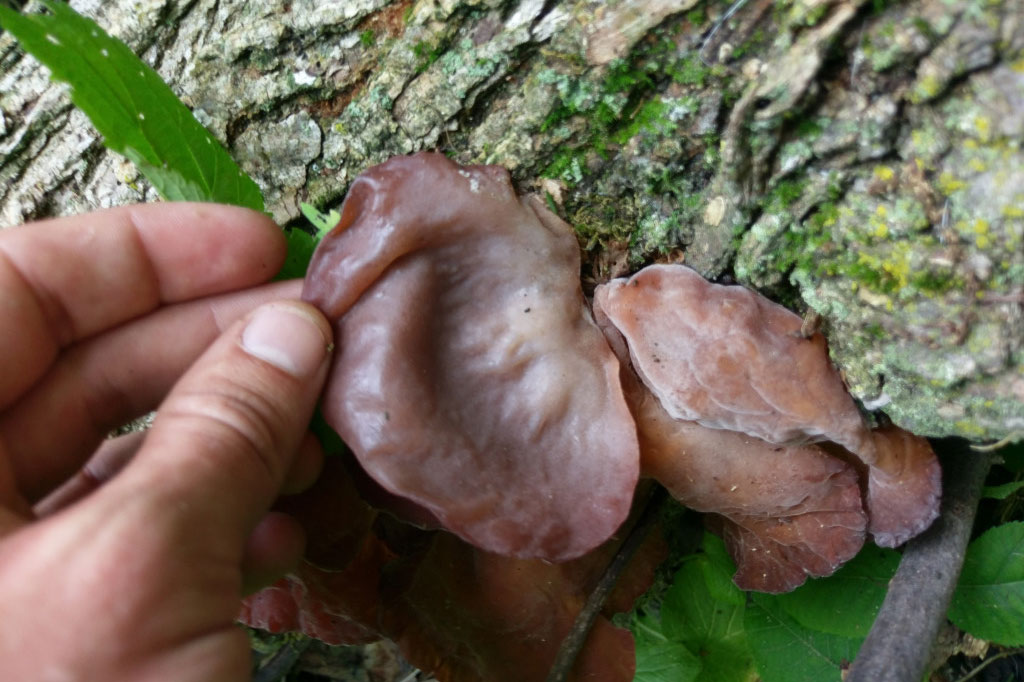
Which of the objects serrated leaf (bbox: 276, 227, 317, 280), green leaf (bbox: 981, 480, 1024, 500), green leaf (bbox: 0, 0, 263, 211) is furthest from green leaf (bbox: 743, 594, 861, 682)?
green leaf (bbox: 0, 0, 263, 211)

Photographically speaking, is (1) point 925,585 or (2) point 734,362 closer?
(2) point 734,362

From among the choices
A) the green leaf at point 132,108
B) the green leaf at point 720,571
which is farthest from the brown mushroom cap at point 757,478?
the green leaf at point 132,108

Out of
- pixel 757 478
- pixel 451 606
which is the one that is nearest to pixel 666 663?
pixel 451 606

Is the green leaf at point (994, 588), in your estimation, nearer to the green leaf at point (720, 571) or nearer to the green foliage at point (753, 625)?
the green foliage at point (753, 625)

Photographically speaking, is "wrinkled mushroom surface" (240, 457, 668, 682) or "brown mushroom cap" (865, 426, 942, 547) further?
"wrinkled mushroom surface" (240, 457, 668, 682)

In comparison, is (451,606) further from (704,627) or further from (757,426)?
(757,426)

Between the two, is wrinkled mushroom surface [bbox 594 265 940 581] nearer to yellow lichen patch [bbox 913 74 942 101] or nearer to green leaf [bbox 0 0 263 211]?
yellow lichen patch [bbox 913 74 942 101]
